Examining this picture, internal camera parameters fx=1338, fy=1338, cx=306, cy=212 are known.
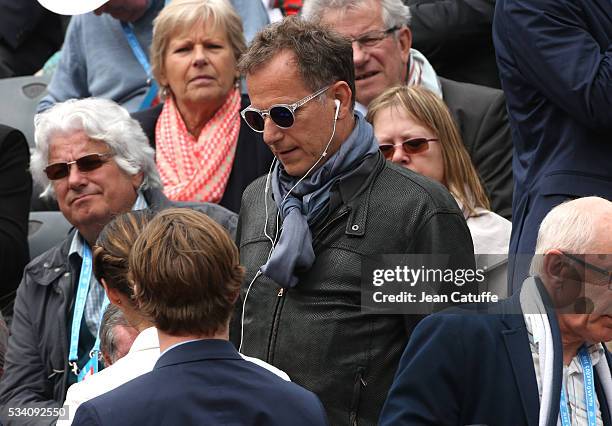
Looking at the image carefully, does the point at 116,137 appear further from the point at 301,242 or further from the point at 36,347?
the point at 301,242

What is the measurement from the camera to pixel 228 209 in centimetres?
629

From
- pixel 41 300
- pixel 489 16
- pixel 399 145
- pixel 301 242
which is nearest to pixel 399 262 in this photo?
pixel 301 242

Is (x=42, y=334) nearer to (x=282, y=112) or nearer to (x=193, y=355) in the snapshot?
(x=282, y=112)

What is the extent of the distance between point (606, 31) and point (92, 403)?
2.52 meters

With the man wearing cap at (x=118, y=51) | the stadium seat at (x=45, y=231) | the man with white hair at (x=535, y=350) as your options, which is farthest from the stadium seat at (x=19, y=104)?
the man with white hair at (x=535, y=350)

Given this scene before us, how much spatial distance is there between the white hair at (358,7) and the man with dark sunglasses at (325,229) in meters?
1.34

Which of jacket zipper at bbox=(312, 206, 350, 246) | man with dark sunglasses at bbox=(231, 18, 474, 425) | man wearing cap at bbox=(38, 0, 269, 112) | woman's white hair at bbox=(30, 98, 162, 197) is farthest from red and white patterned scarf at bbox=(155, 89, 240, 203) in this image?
jacket zipper at bbox=(312, 206, 350, 246)

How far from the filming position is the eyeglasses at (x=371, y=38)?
19.7 ft

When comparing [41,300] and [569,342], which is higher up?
[569,342]

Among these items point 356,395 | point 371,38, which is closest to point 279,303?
point 356,395

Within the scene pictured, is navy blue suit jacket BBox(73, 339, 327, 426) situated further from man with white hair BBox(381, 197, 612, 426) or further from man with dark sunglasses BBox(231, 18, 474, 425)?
man with dark sunglasses BBox(231, 18, 474, 425)

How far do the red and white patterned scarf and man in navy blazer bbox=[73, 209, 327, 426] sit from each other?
109 inches

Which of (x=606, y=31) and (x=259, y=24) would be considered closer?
(x=606, y=31)

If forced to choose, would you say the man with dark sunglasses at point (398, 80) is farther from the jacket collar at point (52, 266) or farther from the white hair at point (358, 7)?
the jacket collar at point (52, 266)
